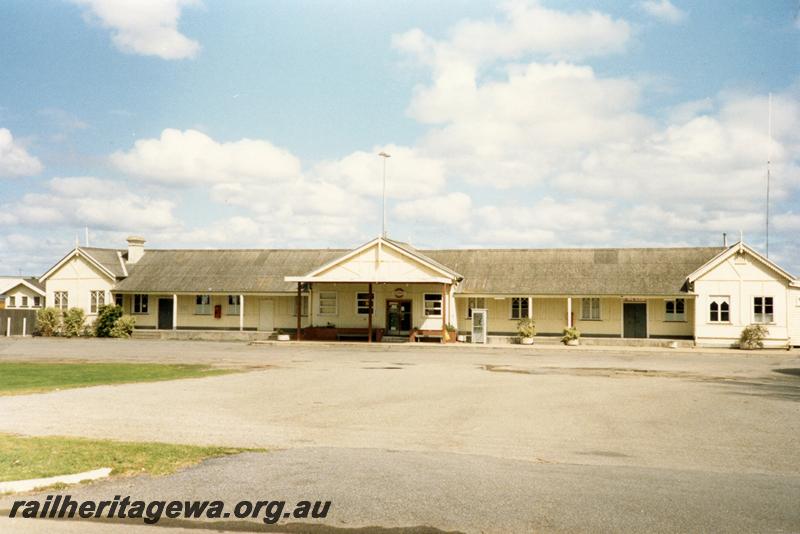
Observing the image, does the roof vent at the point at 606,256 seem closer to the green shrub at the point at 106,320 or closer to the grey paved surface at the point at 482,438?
the grey paved surface at the point at 482,438


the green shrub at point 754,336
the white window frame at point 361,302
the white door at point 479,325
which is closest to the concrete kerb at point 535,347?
the green shrub at point 754,336

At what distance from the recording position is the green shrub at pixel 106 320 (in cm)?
4438

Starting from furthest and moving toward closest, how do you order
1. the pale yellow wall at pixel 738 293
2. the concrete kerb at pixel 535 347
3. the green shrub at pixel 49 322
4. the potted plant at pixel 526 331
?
the green shrub at pixel 49 322, the potted plant at pixel 526 331, the pale yellow wall at pixel 738 293, the concrete kerb at pixel 535 347

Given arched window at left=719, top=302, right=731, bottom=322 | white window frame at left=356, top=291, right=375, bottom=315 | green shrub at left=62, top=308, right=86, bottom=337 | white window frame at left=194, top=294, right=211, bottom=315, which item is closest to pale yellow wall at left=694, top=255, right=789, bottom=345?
arched window at left=719, top=302, right=731, bottom=322

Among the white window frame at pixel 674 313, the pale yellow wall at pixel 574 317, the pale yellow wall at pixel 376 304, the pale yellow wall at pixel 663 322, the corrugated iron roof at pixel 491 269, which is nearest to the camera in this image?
the pale yellow wall at pixel 663 322

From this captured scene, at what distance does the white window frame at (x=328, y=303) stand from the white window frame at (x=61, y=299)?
1725cm

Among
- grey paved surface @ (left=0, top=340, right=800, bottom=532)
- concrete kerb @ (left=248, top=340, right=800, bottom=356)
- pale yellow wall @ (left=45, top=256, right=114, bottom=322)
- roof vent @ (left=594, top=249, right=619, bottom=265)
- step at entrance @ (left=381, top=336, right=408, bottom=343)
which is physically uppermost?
roof vent @ (left=594, top=249, right=619, bottom=265)

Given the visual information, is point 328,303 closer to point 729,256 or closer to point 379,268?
point 379,268

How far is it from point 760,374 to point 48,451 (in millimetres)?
21562

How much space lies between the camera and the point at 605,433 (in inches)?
475

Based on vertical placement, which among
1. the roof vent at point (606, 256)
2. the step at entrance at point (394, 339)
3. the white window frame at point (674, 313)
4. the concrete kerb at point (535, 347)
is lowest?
the concrete kerb at point (535, 347)

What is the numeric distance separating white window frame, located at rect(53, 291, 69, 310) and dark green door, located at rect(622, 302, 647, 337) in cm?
3458

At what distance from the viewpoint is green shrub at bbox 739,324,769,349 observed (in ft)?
119

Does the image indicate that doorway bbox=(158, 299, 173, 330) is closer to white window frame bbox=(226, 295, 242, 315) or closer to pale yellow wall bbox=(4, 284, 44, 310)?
white window frame bbox=(226, 295, 242, 315)
